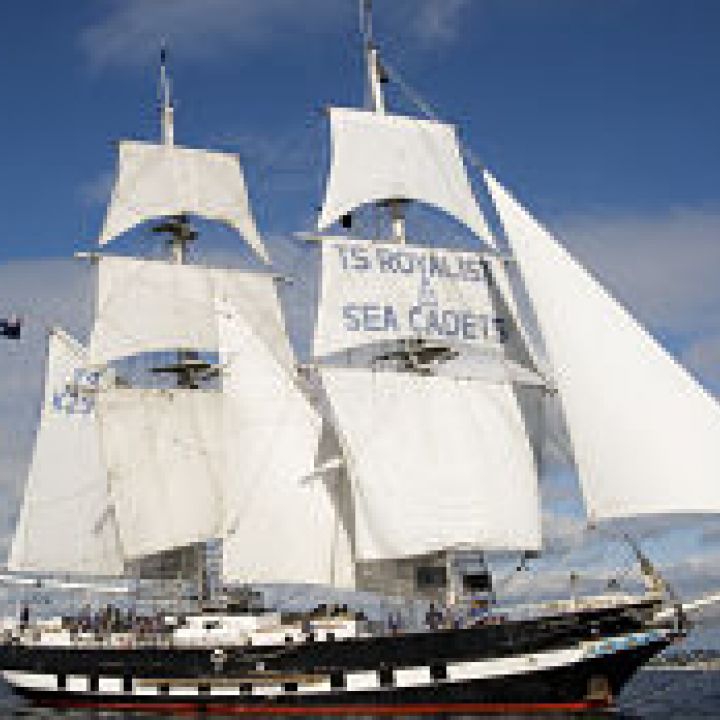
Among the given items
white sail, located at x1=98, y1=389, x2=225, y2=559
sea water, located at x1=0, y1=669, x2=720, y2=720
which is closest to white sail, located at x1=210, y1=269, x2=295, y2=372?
white sail, located at x1=98, y1=389, x2=225, y2=559

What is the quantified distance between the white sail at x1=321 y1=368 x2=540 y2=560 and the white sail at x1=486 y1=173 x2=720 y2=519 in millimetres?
6708

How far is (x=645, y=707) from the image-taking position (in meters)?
51.1

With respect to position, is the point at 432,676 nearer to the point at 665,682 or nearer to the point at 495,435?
the point at 495,435

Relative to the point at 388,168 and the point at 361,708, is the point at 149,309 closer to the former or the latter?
the point at 388,168

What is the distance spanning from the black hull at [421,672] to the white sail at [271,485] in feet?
15.2

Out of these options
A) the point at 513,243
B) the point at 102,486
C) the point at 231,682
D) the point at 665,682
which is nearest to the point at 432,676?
the point at 231,682

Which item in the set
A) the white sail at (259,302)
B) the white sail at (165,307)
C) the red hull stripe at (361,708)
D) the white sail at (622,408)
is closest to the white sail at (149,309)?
the white sail at (165,307)

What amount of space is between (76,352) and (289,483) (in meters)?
17.6

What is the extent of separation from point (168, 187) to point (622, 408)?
105ft

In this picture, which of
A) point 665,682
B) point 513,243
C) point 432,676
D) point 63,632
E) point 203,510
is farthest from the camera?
point 665,682

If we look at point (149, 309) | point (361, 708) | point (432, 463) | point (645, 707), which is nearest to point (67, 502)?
point (149, 309)

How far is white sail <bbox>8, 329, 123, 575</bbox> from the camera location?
56281mm

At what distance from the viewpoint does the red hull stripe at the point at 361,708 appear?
38062mm

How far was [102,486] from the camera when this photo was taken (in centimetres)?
5709
